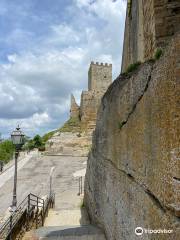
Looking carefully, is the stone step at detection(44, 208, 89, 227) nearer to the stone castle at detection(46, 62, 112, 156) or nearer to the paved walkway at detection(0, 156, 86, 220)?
the paved walkway at detection(0, 156, 86, 220)

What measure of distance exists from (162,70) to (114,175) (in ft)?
8.29

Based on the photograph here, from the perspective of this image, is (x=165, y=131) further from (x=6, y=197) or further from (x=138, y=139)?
(x=6, y=197)

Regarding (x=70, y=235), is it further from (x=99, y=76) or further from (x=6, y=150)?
(x=99, y=76)

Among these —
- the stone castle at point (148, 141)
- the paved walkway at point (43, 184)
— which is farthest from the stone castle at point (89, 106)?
the stone castle at point (148, 141)

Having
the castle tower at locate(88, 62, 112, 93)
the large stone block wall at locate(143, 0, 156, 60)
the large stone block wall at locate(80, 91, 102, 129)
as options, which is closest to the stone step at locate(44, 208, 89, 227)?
the large stone block wall at locate(143, 0, 156, 60)

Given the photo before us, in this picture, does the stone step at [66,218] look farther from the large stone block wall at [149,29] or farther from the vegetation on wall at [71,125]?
the vegetation on wall at [71,125]

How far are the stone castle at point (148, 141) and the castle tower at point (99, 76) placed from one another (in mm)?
49280

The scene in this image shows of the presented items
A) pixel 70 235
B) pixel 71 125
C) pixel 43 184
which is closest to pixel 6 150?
pixel 71 125

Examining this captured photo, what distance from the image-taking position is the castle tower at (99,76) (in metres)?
54.6

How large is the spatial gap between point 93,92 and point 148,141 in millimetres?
51934

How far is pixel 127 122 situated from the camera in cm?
397

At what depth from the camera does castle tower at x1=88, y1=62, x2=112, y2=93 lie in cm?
5456

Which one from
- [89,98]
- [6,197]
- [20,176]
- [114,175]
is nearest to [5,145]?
[89,98]

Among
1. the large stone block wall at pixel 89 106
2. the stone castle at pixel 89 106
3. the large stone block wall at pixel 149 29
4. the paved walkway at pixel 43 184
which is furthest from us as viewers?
the large stone block wall at pixel 89 106
